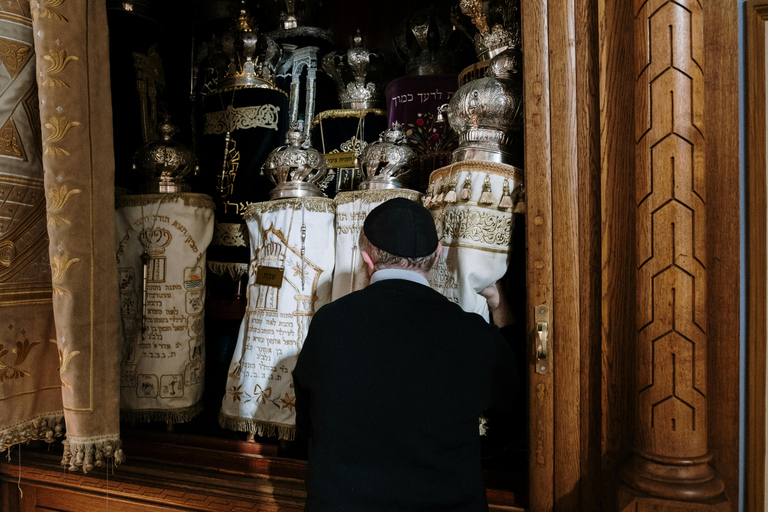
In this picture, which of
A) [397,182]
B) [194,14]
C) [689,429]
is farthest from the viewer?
[194,14]

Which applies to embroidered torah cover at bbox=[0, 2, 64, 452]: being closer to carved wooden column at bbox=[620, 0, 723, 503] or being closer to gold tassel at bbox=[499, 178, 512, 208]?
gold tassel at bbox=[499, 178, 512, 208]

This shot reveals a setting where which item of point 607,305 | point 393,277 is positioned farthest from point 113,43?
point 607,305

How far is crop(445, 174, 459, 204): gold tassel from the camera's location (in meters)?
1.65

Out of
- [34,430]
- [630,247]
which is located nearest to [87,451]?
[34,430]

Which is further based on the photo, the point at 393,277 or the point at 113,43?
the point at 113,43

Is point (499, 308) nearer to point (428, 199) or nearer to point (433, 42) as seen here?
point (428, 199)

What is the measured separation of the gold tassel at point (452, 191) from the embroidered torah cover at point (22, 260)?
1.27m

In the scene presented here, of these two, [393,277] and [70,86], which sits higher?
[70,86]

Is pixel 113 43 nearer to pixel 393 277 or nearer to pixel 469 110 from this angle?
pixel 469 110

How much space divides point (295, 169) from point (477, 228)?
2.77 ft

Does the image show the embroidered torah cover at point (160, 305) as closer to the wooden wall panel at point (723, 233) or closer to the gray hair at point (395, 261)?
the gray hair at point (395, 261)

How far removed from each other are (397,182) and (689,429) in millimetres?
1232

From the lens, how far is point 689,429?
1.24 metres

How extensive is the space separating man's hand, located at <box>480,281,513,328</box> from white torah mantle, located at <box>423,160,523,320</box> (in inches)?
2.2
